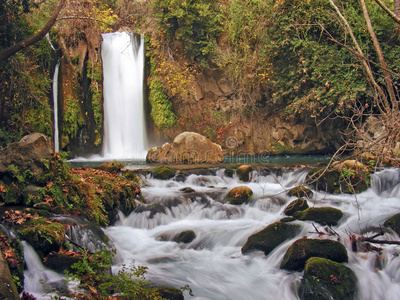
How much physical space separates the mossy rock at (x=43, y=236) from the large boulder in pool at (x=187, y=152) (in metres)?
8.51

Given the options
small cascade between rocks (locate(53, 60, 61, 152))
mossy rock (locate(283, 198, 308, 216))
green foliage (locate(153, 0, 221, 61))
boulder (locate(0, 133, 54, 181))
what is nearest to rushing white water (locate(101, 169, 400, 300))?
mossy rock (locate(283, 198, 308, 216))

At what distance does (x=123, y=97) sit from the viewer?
16.1 m

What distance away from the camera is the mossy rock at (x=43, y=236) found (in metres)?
Answer: 4.32

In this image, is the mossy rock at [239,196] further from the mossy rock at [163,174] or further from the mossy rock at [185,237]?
the mossy rock at [163,174]

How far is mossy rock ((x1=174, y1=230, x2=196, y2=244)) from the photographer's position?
20.4 feet

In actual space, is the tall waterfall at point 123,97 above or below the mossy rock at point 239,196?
above

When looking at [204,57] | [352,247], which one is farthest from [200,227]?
[204,57]

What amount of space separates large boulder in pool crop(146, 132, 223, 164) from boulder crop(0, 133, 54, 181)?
24.1 feet

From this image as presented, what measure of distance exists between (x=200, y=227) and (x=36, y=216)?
302cm

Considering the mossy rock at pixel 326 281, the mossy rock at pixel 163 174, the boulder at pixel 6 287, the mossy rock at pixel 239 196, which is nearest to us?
the boulder at pixel 6 287

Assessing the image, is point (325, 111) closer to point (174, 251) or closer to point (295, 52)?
point (295, 52)

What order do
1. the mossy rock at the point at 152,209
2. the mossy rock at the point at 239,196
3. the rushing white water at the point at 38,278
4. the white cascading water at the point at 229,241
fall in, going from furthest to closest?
the mossy rock at the point at 239,196
the mossy rock at the point at 152,209
the white cascading water at the point at 229,241
the rushing white water at the point at 38,278

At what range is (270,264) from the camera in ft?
17.8

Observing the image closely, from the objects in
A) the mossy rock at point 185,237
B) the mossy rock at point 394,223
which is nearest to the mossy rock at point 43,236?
the mossy rock at point 185,237
